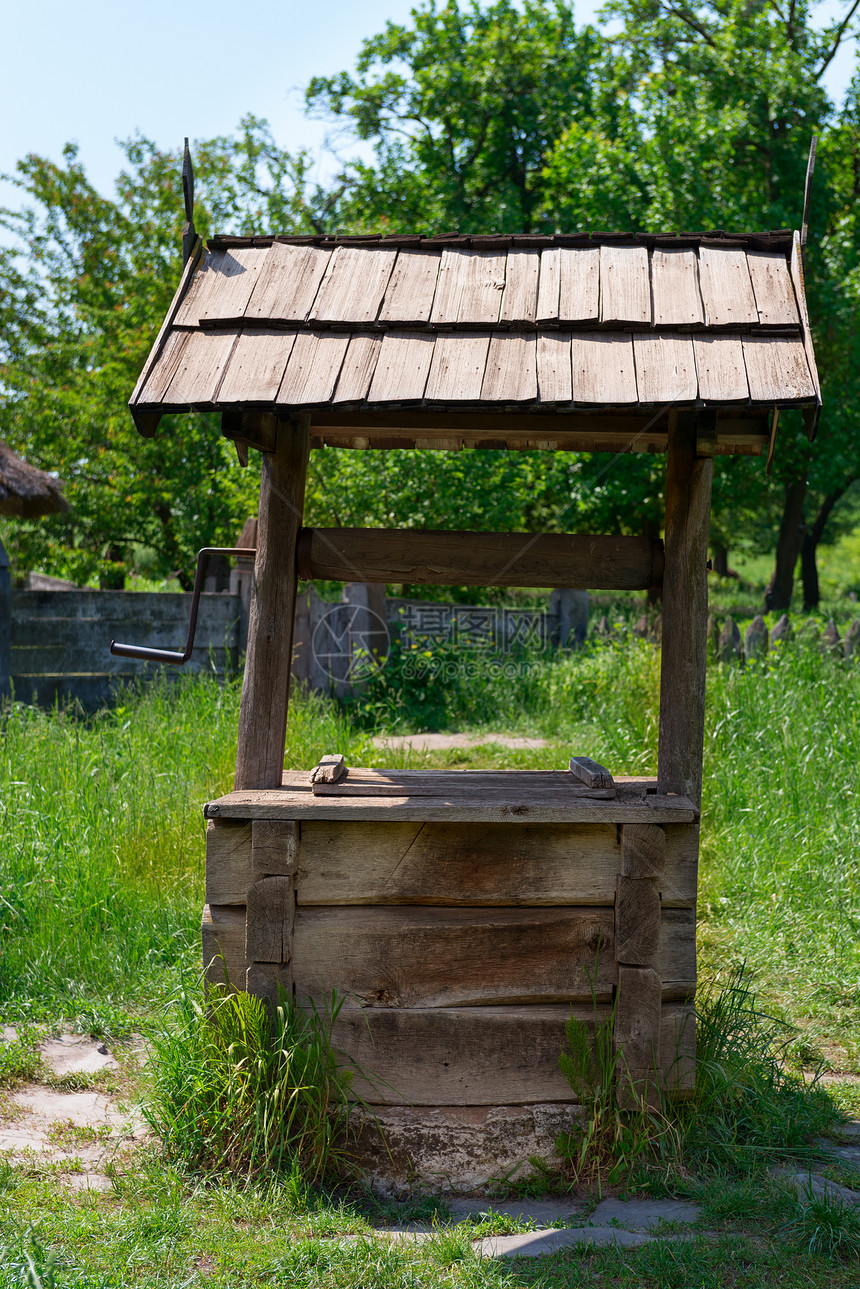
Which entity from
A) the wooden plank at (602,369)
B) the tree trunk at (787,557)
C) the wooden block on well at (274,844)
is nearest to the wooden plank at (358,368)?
the wooden plank at (602,369)

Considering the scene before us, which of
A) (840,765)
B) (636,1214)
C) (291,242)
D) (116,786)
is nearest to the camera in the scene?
(636,1214)

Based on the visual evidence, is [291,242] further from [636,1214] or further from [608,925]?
[636,1214]

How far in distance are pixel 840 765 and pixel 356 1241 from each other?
4.51 m

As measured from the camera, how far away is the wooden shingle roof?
3008mm

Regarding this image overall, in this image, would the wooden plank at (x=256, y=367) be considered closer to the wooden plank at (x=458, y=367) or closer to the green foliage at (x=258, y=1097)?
the wooden plank at (x=458, y=367)

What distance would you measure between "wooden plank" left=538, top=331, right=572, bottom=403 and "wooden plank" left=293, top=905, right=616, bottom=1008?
1.71m

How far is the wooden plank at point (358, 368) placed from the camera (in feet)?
9.93

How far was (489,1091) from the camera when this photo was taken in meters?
3.23

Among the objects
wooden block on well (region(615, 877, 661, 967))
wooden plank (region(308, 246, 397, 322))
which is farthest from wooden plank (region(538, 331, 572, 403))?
wooden block on well (region(615, 877, 661, 967))

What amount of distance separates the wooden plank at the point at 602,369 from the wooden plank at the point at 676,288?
184 mm

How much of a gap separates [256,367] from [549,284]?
42.9 inches

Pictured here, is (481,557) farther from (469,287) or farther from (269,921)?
(269,921)

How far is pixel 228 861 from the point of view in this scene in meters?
3.26

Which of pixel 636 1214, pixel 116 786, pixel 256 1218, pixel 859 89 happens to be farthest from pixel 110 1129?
pixel 859 89
